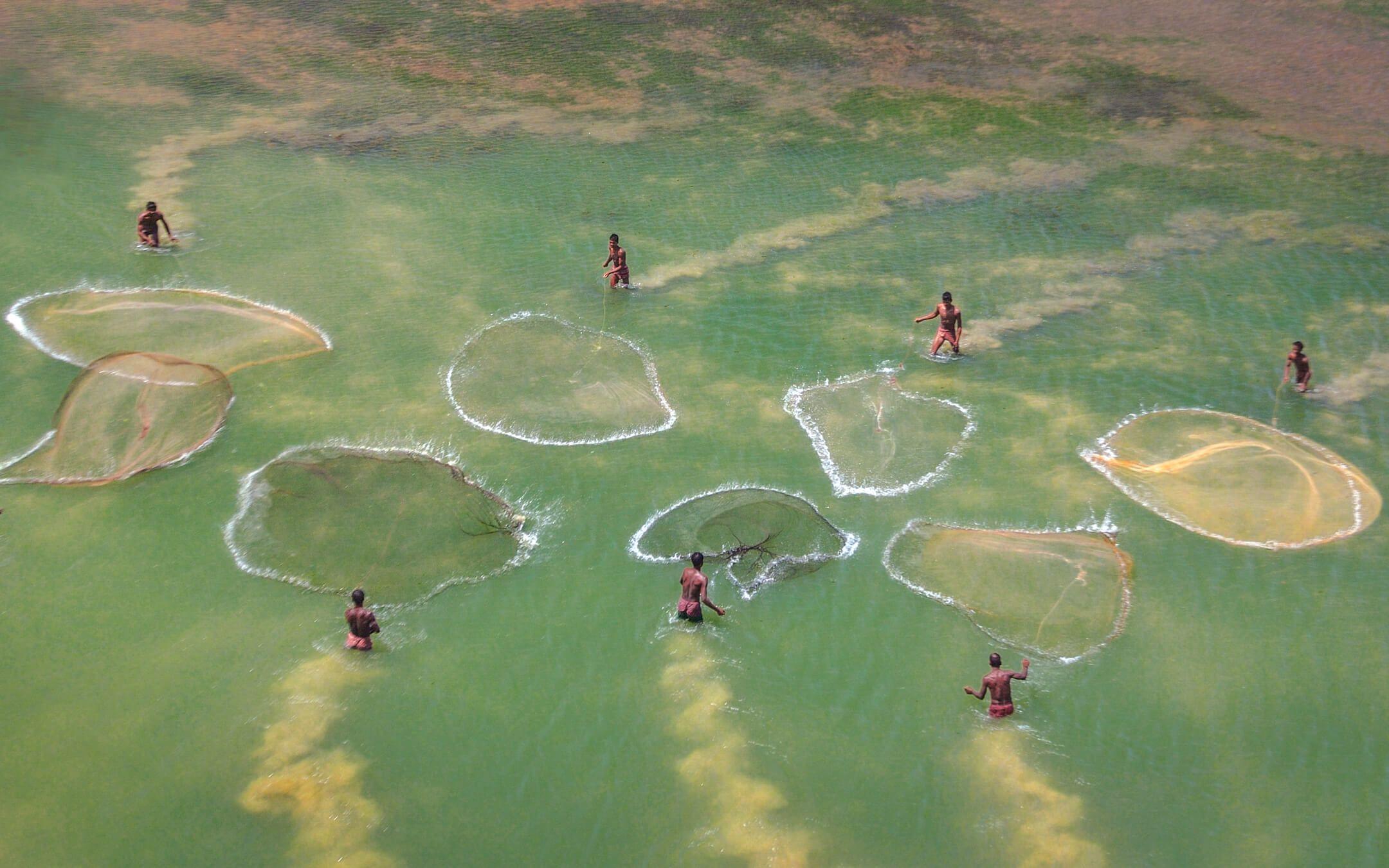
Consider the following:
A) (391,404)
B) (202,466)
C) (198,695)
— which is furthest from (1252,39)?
(198,695)

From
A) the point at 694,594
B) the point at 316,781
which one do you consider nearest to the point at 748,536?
the point at 694,594

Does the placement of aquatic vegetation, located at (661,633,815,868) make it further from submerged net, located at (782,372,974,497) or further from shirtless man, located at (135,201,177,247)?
shirtless man, located at (135,201,177,247)

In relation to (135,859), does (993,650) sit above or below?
above

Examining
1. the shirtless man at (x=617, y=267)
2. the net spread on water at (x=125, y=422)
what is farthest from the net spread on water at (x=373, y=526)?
the shirtless man at (x=617, y=267)

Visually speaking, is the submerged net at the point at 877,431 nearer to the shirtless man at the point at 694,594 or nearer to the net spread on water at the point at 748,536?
the net spread on water at the point at 748,536

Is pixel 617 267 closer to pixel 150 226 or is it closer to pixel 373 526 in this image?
pixel 373 526

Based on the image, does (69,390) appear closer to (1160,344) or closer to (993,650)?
(993,650)

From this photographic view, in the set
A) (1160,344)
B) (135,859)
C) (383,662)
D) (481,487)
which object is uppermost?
(1160,344)
